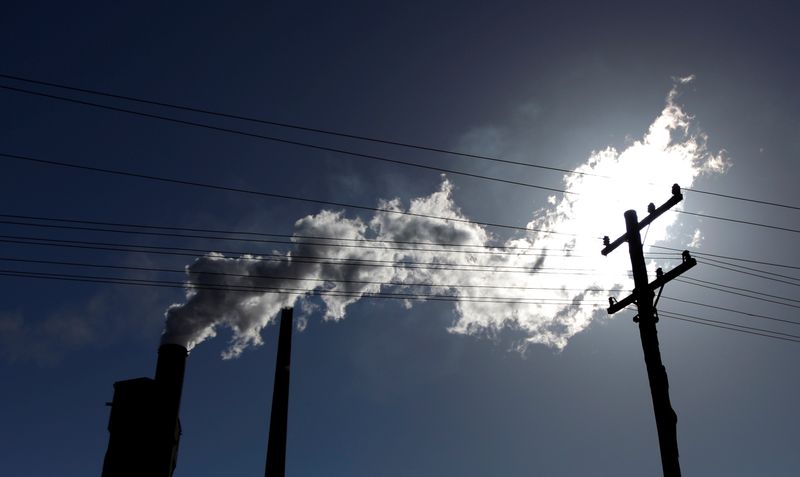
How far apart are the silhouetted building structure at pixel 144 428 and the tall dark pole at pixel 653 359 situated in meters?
11.2

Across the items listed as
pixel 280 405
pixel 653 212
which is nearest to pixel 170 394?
pixel 280 405

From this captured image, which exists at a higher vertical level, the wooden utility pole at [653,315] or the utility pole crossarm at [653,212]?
the utility pole crossarm at [653,212]

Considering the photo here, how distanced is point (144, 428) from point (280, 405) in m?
4.67

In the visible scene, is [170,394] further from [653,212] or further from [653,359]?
[653,212]

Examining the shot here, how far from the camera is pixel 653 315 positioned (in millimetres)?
10406

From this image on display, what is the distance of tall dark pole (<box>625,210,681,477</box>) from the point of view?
9.12 metres

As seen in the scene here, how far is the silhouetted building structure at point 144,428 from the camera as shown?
46.8ft

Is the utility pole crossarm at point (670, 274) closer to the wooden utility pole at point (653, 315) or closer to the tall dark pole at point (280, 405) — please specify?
the wooden utility pole at point (653, 315)

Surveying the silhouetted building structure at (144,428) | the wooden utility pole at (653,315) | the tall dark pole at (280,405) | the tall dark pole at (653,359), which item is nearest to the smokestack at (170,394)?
the silhouetted building structure at (144,428)

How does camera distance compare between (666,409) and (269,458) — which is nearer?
(666,409)

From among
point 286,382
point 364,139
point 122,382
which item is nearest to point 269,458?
point 286,382

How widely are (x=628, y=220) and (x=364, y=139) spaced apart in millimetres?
6516

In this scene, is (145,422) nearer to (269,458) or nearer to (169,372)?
(169,372)

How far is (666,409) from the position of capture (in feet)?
31.2
